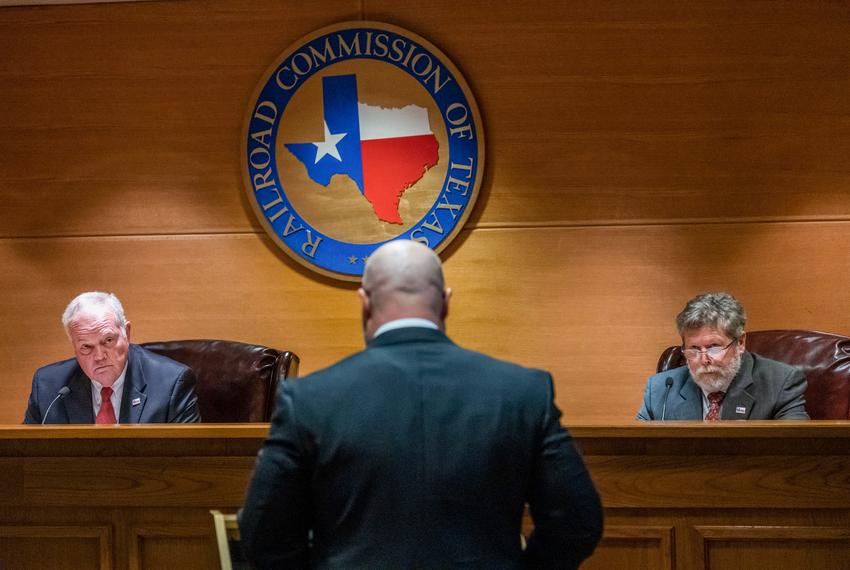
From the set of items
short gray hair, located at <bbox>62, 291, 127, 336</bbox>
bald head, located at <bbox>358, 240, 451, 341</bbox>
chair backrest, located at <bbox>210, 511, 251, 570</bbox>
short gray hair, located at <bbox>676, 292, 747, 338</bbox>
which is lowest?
chair backrest, located at <bbox>210, 511, 251, 570</bbox>

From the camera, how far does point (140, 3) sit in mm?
4414

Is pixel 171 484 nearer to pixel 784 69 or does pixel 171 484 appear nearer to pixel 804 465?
pixel 804 465

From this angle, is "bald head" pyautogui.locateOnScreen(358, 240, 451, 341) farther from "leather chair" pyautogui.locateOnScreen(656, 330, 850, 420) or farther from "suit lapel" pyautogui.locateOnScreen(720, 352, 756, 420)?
"leather chair" pyautogui.locateOnScreen(656, 330, 850, 420)

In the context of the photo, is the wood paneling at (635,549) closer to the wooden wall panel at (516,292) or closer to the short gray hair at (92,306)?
the wooden wall panel at (516,292)

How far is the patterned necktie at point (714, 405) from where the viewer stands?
332 cm

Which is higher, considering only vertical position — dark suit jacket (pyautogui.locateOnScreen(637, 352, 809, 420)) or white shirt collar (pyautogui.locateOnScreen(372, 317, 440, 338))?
white shirt collar (pyautogui.locateOnScreen(372, 317, 440, 338))

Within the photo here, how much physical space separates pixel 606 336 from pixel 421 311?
2.82m

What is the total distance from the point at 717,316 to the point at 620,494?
1228mm

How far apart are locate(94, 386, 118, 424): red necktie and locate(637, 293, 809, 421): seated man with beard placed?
192cm

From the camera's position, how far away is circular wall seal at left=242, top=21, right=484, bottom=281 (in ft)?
14.0

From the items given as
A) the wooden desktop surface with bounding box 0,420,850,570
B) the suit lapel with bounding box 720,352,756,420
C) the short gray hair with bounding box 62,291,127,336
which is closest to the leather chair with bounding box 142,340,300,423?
the short gray hair with bounding box 62,291,127,336

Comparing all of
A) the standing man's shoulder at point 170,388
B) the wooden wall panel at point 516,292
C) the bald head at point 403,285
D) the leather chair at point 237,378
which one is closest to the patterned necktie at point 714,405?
the wooden wall panel at point 516,292

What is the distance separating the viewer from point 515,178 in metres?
4.29

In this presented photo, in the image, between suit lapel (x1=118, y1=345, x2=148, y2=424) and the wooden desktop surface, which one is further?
suit lapel (x1=118, y1=345, x2=148, y2=424)
